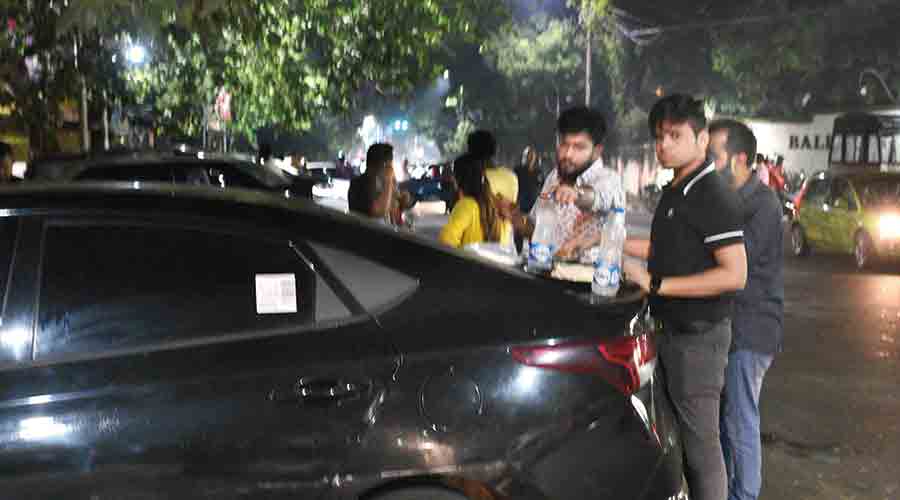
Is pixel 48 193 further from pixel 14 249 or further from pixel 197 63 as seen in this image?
pixel 197 63

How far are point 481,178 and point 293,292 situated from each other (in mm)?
2381

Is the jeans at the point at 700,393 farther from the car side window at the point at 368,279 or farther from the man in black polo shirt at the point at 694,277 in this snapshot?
the car side window at the point at 368,279

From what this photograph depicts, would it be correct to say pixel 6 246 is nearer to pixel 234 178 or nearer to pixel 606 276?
pixel 606 276

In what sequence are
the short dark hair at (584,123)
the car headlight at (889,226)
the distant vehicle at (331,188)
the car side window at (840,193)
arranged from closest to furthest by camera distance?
the short dark hair at (584,123), the car headlight at (889,226), the car side window at (840,193), the distant vehicle at (331,188)

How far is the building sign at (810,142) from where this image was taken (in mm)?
30969

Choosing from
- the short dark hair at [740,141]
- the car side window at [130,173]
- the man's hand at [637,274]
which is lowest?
the car side window at [130,173]

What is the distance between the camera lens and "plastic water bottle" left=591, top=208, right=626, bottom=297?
3.41 metres

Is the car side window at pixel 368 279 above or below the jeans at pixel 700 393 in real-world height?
above

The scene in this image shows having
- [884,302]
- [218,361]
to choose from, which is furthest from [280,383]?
[884,302]

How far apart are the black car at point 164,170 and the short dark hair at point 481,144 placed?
2.07 m

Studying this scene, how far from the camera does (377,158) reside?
297 inches

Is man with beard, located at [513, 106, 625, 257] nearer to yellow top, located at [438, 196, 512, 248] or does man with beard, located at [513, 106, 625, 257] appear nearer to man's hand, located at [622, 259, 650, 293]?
man's hand, located at [622, 259, 650, 293]

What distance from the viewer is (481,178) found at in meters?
5.25

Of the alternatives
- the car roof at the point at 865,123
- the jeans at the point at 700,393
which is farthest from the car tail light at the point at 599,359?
the car roof at the point at 865,123
